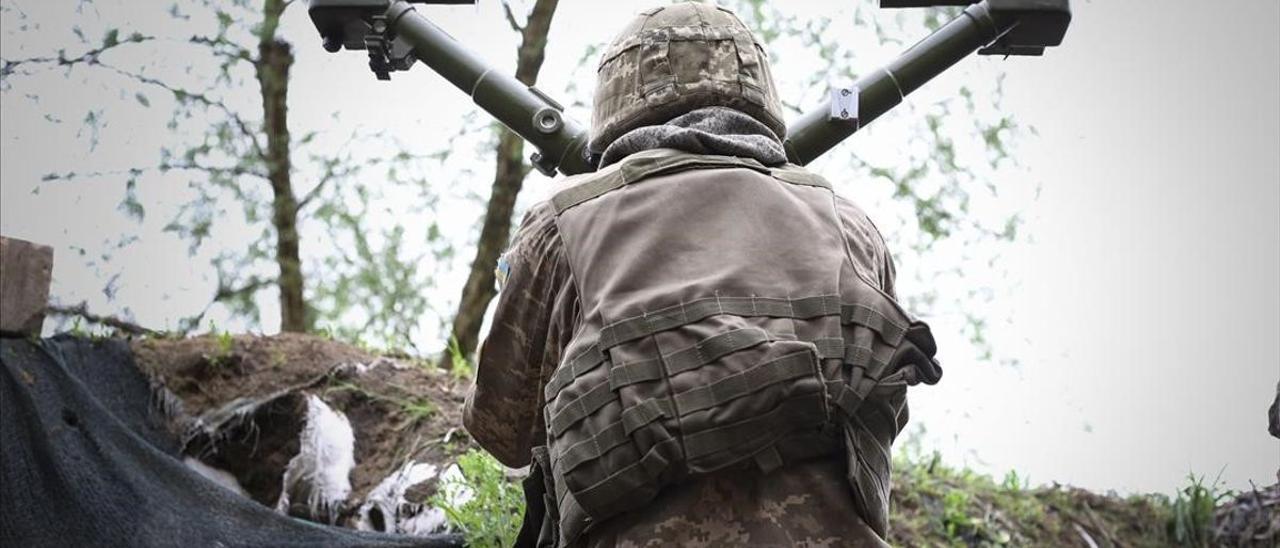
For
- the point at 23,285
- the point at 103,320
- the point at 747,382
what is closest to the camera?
the point at 747,382

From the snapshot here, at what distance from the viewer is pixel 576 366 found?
2.69 meters

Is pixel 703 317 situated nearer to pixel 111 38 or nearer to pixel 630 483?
pixel 630 483

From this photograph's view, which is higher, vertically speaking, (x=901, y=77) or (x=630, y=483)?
(x=901, y=77)

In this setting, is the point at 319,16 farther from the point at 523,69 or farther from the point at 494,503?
the point at 523,69

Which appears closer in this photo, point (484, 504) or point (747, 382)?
point (747, 382)

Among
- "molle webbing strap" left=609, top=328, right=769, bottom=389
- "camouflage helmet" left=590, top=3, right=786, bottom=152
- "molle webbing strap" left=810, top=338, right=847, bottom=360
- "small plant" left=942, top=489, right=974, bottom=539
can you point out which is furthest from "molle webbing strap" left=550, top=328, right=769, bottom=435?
"small plant" left=942, top=489, right=974, bottom=539

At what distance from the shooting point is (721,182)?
9.35 ft

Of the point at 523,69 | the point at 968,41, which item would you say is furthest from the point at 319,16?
the point at 523,69

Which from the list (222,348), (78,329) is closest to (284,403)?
(222,348)

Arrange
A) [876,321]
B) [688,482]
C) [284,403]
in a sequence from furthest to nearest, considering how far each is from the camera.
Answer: [284,403] < [876,321] < [688,482]

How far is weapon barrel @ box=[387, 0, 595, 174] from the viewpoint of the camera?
384 centimetres

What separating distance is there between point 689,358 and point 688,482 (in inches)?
9.6

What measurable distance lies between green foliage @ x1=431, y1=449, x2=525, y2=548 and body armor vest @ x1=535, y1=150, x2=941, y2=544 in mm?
1227

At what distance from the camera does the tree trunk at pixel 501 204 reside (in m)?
7.55
